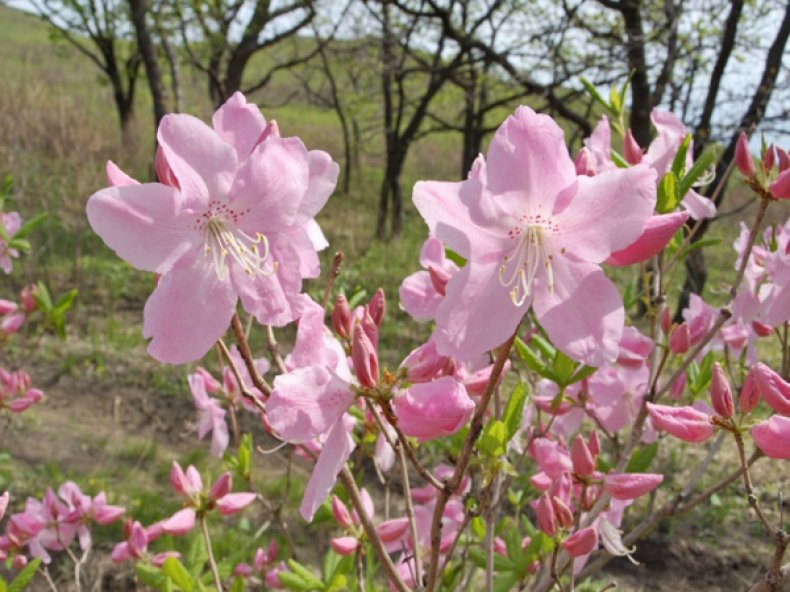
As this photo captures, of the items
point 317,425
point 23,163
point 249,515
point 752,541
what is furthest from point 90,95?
point 317,425

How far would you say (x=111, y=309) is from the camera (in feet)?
19.7

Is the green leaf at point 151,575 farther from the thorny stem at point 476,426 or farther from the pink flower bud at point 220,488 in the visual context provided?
the thorny stem at point 476,426

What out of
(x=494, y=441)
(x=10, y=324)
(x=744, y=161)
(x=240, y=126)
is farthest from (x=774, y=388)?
(x=10, y=324)

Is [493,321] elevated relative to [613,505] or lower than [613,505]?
elevated

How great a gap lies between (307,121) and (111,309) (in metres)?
15.8

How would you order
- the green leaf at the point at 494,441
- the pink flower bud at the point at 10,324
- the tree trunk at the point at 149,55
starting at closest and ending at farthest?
the green leaf at the point at 494,441
the pink flower bud at the point at 10,324
the tree trunk at the point at 149,55

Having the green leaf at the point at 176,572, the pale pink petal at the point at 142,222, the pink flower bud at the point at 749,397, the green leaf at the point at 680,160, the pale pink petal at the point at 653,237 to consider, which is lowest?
the green leaf at the point at 176,572

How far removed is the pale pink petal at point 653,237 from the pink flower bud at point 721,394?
19 cm

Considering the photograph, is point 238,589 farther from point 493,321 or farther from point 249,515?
point 249,515

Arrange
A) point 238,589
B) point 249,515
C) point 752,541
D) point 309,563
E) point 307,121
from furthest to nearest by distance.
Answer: point 307,121
point 249,515
point 752,541
point 309,563
point 238,589

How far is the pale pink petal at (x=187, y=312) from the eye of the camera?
77 cm

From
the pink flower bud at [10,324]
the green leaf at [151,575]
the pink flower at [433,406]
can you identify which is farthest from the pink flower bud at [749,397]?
the pink flower bud at [10,324]

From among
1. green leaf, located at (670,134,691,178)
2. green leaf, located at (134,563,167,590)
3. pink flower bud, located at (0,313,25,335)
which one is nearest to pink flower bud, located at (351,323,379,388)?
green leaf, located at (670,134,691,178)

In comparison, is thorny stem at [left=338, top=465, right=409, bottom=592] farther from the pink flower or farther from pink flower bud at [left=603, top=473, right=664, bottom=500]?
pink flower bud at [left=603, top=473, right=664, bottom=500]
